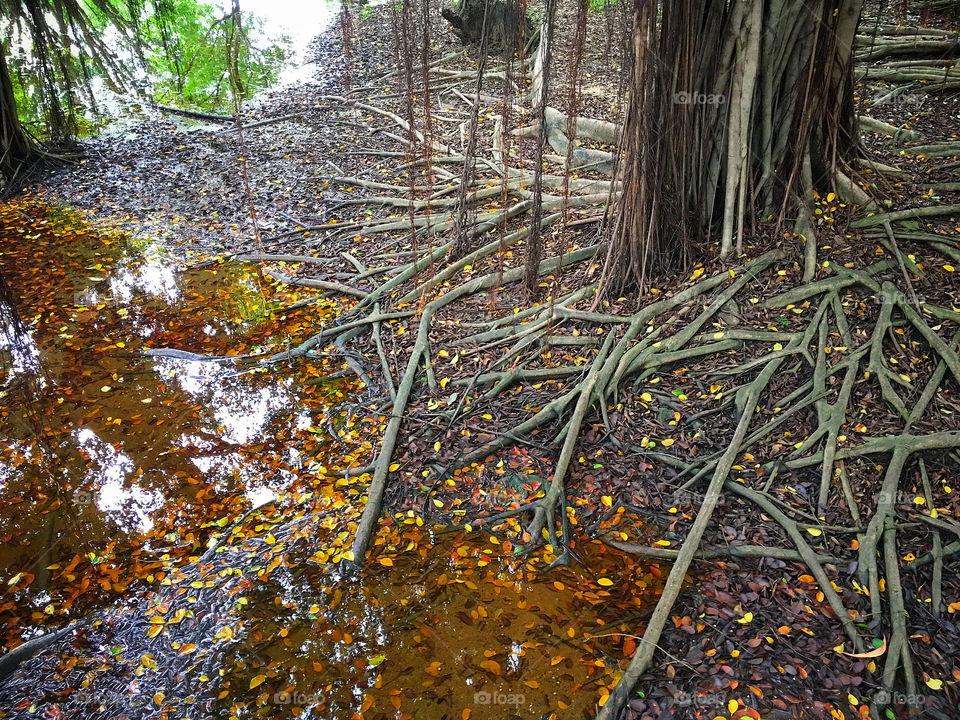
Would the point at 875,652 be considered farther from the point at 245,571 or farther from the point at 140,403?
the point at 140,403

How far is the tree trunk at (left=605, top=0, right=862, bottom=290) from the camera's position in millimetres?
4836

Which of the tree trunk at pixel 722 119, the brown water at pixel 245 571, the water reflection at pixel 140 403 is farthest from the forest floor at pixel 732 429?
the water reflection at pixel 140 403

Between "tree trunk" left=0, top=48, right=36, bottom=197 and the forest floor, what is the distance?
5.37 metres

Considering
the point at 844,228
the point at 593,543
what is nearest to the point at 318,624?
the point at 593,543

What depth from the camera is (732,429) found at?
14.8ft

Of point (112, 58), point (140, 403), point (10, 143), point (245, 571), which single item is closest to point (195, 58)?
point (112, 58)

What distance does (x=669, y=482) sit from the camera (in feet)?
14.5

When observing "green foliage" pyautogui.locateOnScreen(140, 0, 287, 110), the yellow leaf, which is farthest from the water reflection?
"green foliage" pyautogui.locateOnScreen(140, 0, 287, 110)

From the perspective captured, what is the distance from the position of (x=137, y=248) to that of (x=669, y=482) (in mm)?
7193

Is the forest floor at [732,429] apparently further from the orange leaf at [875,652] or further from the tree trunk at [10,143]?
the tree trunk at [10,143]

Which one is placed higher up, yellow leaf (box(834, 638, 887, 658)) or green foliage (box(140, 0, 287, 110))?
green foliage (box(140, 0, 287, 110))

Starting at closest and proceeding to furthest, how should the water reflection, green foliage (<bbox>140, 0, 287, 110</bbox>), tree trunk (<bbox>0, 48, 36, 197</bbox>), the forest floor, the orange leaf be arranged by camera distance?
the orange leaf → the forest floor → the water reflection → tree trunk (<bbox>0, 48, 36, 197</bbox>) → green foliage (<bbox>140, 0, 287, 110</bbox>)

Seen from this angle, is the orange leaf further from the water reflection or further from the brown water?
the water reflection

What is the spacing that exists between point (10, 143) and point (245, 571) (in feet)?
30.9
